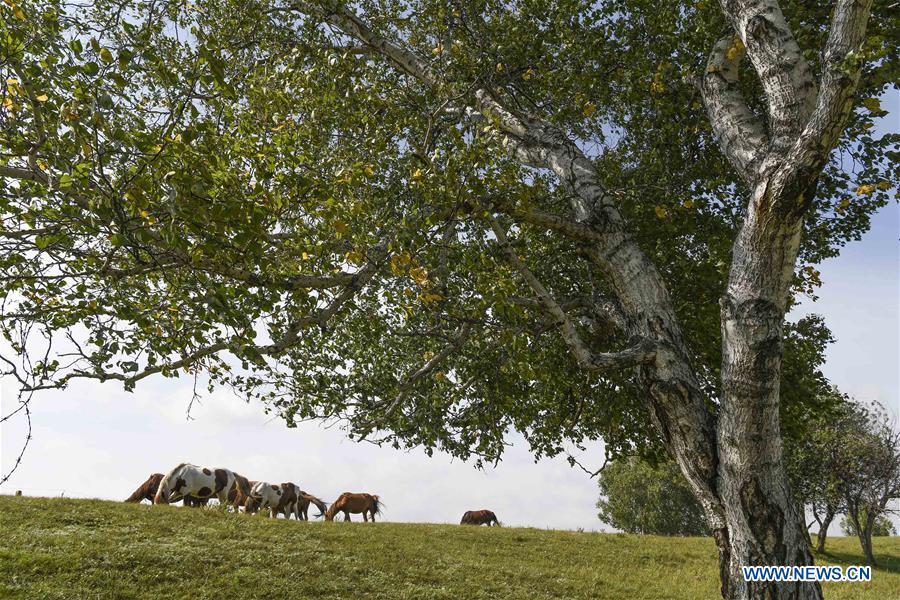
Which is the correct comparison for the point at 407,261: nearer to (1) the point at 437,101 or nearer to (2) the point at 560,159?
(2) the point at 560,159

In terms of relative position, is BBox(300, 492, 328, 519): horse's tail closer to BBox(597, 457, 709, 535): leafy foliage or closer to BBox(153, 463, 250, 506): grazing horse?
BBox(153, 463, 250, 506): grazing horse

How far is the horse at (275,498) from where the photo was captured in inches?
1069

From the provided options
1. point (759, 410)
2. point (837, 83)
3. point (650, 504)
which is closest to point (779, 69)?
point (837, 83)

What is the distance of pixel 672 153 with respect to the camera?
1280 cm

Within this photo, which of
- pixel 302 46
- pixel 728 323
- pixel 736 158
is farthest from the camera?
pixel 302 46

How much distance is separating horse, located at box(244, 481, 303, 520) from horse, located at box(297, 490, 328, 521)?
181mm

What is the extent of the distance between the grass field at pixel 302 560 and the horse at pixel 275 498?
6.74 metres

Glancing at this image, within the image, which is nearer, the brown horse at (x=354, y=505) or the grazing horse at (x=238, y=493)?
the grazing horse at (x=238, y=493)

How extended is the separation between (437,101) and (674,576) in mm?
17575

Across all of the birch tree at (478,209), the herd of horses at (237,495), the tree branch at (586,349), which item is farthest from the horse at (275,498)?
the tree branch at (586,349)

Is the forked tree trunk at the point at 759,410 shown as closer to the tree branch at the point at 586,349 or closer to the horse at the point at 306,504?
the tree branch at the point at 586,349

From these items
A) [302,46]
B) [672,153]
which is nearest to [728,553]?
[672,153]

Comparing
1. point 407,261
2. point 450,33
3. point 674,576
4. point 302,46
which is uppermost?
point 450,33

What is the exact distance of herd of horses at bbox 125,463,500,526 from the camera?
2402 cm
